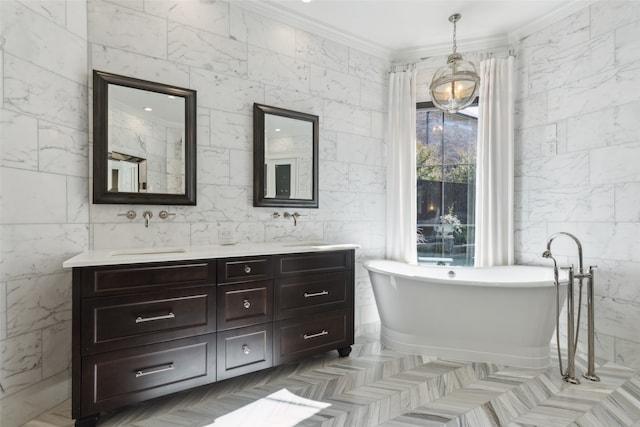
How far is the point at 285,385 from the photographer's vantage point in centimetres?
234

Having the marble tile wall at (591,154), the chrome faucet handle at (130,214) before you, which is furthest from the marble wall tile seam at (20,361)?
the marble tile wall at (591,154)

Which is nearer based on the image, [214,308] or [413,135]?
[214,308]

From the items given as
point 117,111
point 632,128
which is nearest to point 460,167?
point 632,128

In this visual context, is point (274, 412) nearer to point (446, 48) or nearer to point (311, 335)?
point (311, 335)

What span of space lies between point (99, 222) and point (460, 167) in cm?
336

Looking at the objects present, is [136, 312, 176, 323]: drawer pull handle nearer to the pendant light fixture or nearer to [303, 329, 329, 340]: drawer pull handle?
[303, 329, 329, 340]: drawer pull handle

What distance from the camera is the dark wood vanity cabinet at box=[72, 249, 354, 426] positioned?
5.98 feet

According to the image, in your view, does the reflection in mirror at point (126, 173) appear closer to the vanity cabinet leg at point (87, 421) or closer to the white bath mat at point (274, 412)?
the vanity cabinet leg at point (87, 421)

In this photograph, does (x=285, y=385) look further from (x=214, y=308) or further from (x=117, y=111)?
(x=117, y=111)

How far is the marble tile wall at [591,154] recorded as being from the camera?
2.60 meters

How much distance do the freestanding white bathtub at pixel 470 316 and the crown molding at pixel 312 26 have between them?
2261 millimetres

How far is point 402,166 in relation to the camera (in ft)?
12.0

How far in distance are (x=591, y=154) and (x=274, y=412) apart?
305 centimetres

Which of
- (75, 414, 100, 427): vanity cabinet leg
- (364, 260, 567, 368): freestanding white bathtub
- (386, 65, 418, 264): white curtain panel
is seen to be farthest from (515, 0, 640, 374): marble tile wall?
(75, 414, 100, 427): vanity cabinet leg
